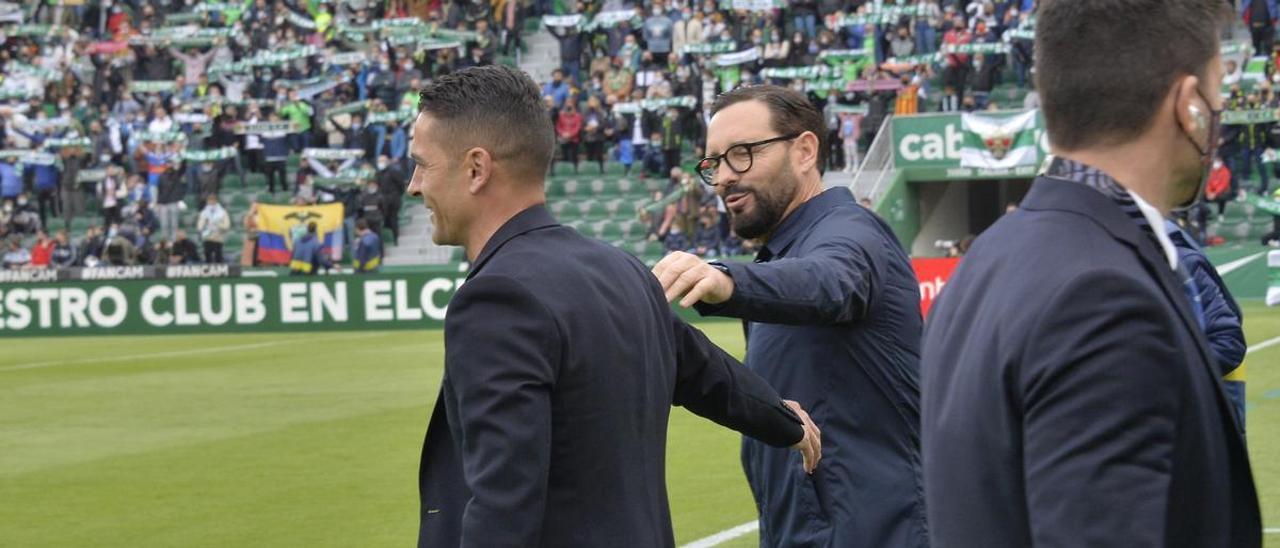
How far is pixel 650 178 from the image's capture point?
35.5m

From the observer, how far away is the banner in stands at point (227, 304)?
2884 cm

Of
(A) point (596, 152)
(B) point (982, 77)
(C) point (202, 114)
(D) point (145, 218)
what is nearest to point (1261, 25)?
Answer: (B) point (982, 77)

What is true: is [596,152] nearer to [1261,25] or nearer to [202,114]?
[202,114]

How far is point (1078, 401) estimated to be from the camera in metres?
2.05

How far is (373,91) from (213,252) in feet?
19.1

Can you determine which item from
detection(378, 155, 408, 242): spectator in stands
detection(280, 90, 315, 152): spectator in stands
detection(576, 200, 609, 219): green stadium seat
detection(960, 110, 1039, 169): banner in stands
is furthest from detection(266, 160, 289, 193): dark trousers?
detection(960, 110, 1039, 169): banner in stands

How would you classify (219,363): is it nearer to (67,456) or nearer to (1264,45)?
(67,456)

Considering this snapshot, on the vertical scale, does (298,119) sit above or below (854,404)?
below

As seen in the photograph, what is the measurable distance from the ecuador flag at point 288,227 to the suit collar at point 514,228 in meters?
30.9

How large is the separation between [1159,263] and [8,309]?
31427 mm

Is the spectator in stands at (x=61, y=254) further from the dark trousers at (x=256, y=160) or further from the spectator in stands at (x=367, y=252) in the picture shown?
the spectator in stands at (x=367, y=252)

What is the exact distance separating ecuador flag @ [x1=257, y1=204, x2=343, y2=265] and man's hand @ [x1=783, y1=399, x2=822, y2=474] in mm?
30486

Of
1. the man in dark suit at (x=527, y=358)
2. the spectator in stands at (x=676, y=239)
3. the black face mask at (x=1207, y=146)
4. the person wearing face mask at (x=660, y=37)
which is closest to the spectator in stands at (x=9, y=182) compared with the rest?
the person wearing face mask at (x=660, y=37)

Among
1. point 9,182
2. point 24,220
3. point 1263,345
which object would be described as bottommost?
point 24,220
